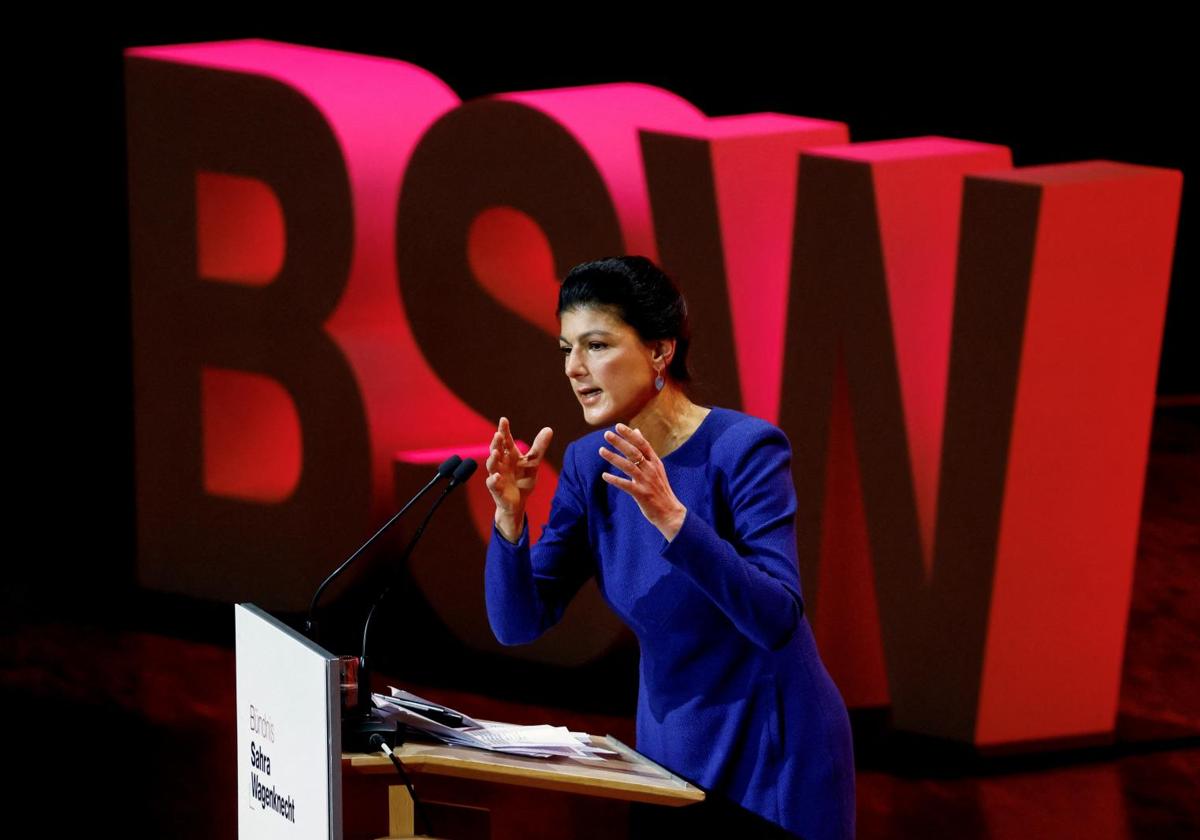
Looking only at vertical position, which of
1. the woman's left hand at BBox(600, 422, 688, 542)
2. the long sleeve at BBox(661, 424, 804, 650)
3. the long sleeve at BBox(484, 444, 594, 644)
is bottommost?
the long sleeve at BBox(484, 444, 594, 644)

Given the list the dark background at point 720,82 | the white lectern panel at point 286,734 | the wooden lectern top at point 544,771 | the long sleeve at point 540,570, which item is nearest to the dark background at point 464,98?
the dark background at point 720,82

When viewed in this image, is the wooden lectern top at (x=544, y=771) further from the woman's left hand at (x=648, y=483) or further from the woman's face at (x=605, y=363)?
the woman's face at (x=605, y=363)

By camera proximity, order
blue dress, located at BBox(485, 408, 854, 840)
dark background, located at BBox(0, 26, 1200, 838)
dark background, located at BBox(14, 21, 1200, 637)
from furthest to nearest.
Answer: dark background, located at BBox(14, 21, 1200, 637), dark background, located at BBox(0, 26, 1200, 838), blue dress, located at BBox(485, 408, 854, 840)

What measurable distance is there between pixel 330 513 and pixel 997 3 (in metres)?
3.39

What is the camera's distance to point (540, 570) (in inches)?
127

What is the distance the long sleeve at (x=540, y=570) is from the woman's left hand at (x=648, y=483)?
1.08ft

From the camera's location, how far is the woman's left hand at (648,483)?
2836 mm

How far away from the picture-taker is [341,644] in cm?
664

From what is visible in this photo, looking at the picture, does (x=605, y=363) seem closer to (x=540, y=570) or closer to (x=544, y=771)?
(x=540, y=570)

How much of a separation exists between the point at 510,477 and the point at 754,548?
388 mm

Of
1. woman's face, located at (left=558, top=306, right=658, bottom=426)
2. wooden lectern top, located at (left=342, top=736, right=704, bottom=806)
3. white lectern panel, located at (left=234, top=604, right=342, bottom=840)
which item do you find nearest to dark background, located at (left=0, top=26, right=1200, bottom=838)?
white lectern panel, located at (left=234, top=604, right=342, bottom=840)

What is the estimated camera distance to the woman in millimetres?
3053

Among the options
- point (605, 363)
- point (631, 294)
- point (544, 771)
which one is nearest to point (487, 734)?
point (544, 771)

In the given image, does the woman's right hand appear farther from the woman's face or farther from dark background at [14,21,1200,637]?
dark background at [14,21,1200,637]
